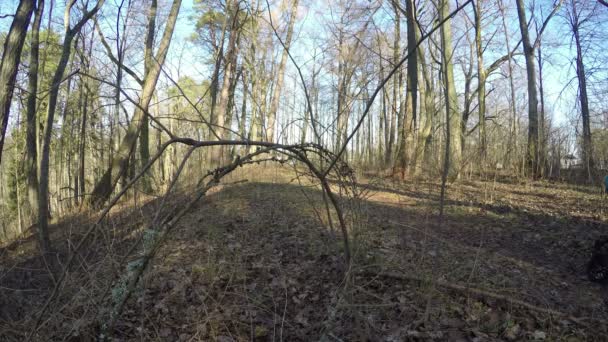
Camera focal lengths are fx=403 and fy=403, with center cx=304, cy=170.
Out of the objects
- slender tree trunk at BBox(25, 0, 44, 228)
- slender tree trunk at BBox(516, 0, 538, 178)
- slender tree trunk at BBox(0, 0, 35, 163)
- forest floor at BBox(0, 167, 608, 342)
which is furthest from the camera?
slender tree trunk at BBox(516, 0, 538, 178)

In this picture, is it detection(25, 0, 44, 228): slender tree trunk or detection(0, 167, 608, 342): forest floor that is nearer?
detection(0, 167, 608, 342): forest floor

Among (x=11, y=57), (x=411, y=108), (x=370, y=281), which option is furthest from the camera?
(x=411, y=108)

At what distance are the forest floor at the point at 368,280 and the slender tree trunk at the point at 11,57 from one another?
2263mm

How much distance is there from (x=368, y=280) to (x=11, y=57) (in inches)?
207

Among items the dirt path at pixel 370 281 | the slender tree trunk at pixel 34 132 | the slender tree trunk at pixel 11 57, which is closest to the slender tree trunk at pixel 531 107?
the dirt path at pixel 370 281

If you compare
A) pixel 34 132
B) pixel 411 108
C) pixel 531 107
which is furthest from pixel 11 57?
pixel 531 107

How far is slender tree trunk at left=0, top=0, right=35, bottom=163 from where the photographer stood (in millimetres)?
5121

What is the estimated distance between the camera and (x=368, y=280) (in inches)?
158

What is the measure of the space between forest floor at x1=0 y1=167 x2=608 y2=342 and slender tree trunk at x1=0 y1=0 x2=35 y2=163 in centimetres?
226

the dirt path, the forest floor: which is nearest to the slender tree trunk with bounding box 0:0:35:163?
the forest floor

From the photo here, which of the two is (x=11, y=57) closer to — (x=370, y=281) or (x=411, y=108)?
(x=370, y=281)

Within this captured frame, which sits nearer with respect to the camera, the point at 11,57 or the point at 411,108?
the point at 11,57

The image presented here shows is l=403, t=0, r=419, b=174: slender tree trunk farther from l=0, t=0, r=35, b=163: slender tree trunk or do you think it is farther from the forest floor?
l=0, t=0, r=35, b=163: slender tree trunk

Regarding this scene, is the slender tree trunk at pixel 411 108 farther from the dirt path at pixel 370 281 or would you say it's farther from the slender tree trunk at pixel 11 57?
the slender tree trunk at pixel 11 57
